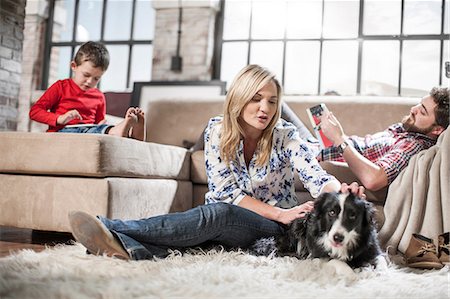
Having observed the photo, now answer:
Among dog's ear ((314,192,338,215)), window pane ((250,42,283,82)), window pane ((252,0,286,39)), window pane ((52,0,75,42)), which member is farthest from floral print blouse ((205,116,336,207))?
window pane ((52,0,75,42))

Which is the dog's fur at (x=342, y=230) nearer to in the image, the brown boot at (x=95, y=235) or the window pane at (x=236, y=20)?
the brown boot at (x=95, y=235)

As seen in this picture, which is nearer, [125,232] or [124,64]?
[125,232]

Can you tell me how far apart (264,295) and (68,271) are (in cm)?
52

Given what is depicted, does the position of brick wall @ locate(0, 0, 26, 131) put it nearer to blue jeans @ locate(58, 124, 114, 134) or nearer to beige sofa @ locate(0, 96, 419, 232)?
blue jeans @ locate(58, 124, 114, 134)

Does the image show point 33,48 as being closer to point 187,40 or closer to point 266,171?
point 187,40

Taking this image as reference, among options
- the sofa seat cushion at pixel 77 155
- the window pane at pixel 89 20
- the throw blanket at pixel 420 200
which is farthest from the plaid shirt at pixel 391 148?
the window pane at pixel 89 20

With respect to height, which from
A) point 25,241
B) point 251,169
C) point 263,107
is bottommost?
point 25,241

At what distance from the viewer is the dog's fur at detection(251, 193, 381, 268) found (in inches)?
52.4

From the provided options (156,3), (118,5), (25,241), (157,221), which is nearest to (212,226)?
(157,221)

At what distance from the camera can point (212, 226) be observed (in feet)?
5.04

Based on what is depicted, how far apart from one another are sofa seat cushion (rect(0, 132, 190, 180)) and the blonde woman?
0.36m

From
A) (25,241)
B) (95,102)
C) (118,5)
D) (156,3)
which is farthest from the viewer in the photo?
(118,5)

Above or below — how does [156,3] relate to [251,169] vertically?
above

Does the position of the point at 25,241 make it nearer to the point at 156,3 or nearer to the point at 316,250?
the point at 316,250
